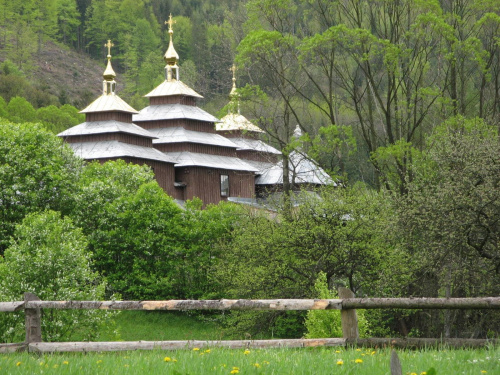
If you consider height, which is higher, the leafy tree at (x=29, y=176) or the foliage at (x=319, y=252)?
the leafy tree at (x=29, y=176)

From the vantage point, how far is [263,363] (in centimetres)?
863

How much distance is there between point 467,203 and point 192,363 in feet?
43.8

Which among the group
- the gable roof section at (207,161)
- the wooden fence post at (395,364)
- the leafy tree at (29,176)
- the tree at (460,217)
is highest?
the gable roof section at (207,161)

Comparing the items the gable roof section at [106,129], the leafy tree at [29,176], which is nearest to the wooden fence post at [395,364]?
the leafy tree at [29,176]

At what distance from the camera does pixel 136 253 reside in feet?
128

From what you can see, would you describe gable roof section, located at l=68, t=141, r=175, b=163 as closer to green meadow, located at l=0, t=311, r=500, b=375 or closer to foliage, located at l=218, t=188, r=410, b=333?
foliage, located at l=218, t=188, r=410, b=333

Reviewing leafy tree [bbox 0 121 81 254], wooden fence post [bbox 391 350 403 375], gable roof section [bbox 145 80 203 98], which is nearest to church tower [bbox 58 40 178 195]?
gable roof section [bbox 145 80 203 98]

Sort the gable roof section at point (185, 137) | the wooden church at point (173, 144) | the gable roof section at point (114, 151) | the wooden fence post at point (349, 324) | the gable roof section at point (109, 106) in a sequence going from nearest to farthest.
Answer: the wooden fence post at point (349, 324) → the gable roof section at point (114, 151) → the wooden church at point (173, 144) → the gable roof section at point (109, 106) → the gable roof section at point (185, 137)

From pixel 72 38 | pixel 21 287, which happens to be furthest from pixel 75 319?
pixel 72 38

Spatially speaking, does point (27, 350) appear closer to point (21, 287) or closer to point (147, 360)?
point (147, 360)

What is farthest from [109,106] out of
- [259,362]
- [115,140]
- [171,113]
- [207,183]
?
[259,362]

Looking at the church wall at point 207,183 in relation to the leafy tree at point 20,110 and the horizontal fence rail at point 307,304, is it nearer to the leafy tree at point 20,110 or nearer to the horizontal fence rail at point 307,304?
the leafy tree at point 20,110

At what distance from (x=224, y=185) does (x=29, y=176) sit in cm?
2378

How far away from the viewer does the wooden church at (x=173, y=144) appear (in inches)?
2133
